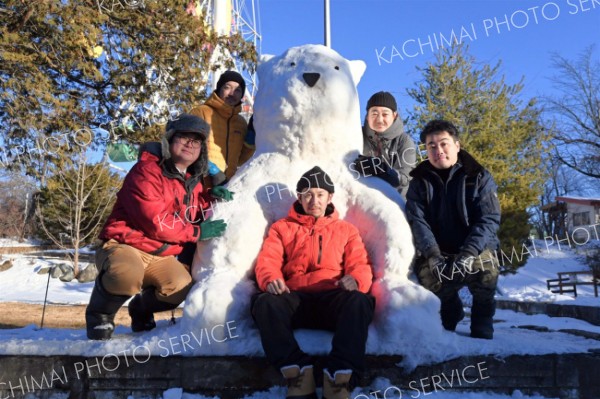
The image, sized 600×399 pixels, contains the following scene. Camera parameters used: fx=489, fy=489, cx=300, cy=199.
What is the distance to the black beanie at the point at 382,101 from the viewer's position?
14.0ft

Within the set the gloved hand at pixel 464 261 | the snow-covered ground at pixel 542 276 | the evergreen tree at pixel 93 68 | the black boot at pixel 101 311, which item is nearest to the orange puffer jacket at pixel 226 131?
the black boot at pixel 101 311

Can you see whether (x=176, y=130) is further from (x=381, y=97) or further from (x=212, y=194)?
(x=381, y=97)

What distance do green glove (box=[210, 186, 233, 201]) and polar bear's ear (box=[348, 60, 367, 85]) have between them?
1.36m

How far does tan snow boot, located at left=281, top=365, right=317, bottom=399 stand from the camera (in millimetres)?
2312

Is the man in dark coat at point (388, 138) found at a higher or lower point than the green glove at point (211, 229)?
higher

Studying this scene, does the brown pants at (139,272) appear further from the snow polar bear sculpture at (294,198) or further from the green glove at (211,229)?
the green glove at (211,229)

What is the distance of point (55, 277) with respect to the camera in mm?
14867

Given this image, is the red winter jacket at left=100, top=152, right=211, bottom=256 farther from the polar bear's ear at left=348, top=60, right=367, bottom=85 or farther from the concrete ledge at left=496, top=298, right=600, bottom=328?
the concrete ledge at left=496, top=298, right=600, bottom=328

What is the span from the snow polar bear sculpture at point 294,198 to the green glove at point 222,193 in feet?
0.17

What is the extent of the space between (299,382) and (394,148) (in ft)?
7.79

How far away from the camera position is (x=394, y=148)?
4.14 metres

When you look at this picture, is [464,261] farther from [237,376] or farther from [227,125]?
[227,125]

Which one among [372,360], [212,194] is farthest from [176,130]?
[372,360]

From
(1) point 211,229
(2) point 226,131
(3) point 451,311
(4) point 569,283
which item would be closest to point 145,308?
(1) point 211,229
